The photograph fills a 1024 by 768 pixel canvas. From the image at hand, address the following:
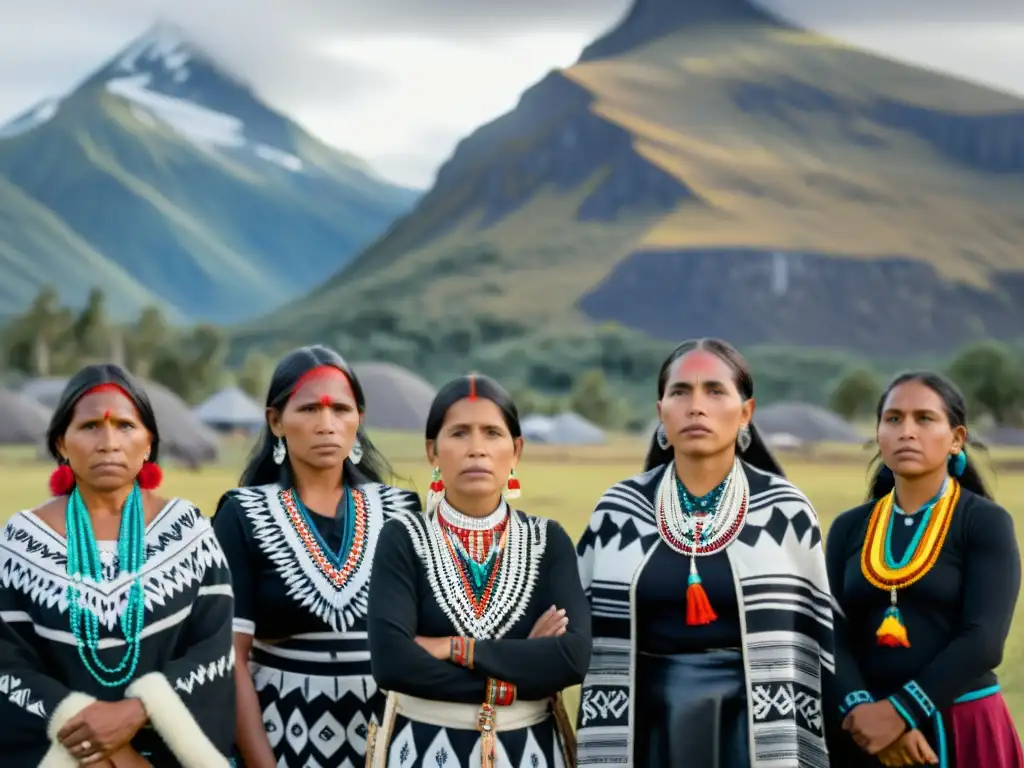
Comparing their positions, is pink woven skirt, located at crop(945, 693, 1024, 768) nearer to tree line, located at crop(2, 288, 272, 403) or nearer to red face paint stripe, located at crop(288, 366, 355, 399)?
red face paint stripe, located at crop(288, 366, 355, 399)

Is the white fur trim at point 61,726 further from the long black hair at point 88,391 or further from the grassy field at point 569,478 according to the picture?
the grassy field at point 569,478

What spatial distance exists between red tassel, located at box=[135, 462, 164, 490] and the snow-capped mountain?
4411 inches

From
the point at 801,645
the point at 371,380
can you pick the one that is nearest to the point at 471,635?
the point at 801,645

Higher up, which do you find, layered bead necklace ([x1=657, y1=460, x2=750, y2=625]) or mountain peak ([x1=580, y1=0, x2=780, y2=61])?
mountain peak ([x1=580, y1=0, x2=780, y2=61])

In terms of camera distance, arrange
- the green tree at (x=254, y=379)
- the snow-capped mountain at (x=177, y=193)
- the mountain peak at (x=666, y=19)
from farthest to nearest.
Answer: the mountain peak at (x=666, y=19)
the snow-capped mountain at (x=177, y=193)
the green tree at (x=254, y=379)

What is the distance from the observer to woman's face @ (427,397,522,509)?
322 cm

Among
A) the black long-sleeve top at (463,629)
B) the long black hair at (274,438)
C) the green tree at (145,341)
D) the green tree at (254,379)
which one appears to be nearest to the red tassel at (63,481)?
the long black hair at (274,438)

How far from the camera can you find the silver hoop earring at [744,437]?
3.65 meters

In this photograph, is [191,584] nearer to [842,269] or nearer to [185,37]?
[842,269]

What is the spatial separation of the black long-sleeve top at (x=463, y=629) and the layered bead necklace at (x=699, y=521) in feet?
1.12

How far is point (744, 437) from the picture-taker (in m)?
3.66

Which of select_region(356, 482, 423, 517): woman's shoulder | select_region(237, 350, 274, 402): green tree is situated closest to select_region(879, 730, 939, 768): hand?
select_region(356, 482, 423, 517): woman's shoulder

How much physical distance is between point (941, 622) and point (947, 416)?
23.2 inches

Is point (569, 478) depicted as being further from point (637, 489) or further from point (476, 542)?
point (476, 542)
